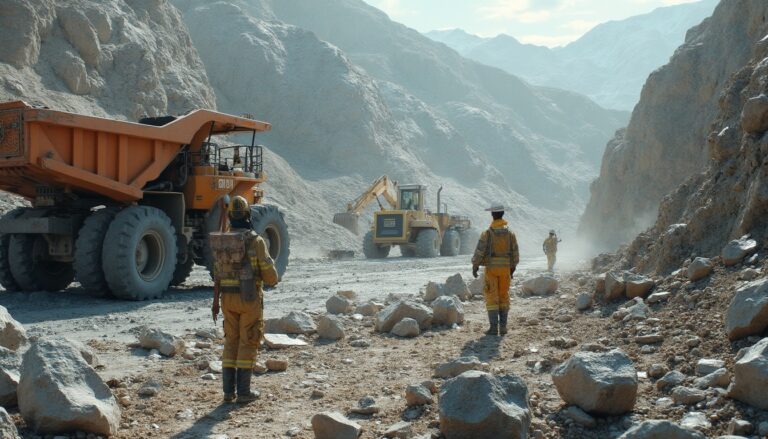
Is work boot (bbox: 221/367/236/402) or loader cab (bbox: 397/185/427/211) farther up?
loader cab (bbox: 397/185/427/211)

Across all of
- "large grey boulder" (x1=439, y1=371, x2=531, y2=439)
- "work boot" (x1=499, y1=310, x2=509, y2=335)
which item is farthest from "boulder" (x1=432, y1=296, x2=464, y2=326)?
"large grey boulder" (x1=439, y1=371, x2=531, y2=439)

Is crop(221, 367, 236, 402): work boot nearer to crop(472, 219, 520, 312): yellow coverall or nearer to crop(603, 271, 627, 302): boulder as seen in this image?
crop(472, 219, 520, 312): yellow coverall

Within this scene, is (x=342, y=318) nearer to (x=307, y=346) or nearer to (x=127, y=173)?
(x=307, y=346)

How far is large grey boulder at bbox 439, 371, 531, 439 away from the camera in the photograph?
4062 mm

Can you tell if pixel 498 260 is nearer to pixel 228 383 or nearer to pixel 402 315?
pixel 402 315

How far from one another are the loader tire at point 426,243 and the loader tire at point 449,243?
6.36 ft

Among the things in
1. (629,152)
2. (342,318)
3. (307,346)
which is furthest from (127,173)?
(629,152)

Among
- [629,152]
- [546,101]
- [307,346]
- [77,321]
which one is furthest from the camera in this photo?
[546,101]

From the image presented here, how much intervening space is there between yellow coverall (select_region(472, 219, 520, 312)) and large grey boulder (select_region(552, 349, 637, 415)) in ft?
10.9

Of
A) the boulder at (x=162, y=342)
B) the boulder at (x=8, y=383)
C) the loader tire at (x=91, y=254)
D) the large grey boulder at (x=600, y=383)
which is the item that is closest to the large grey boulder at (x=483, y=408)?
the large grey boulder at (x=600, y=383)

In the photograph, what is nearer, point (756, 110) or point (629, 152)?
point (756, 110)

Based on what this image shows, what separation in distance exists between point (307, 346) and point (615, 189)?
18.8 m

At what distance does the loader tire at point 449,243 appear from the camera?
1029 inches

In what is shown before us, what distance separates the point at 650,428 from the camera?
369cm
